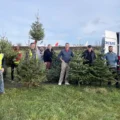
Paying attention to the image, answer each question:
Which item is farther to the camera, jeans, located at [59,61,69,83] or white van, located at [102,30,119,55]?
white van, located at [102,30,119,55]

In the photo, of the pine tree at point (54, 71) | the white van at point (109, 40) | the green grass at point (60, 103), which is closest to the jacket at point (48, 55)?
the pine tree at point (54, 71)

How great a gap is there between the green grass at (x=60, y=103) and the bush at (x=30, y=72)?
32 centimetres

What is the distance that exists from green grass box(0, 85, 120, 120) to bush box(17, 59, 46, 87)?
0.32 m

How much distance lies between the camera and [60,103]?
33.4 ft

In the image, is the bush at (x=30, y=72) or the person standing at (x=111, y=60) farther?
the person standing at (x=111, y=60)

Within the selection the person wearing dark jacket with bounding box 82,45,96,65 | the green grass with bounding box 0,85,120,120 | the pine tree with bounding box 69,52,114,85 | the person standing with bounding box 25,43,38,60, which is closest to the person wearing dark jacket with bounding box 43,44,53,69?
the person standing with bounding box 25,43,38,60

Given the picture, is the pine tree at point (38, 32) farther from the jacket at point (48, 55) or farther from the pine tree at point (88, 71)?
the pine tree at point (88, 71)

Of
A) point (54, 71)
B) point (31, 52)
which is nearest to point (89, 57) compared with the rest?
point (54, 71)

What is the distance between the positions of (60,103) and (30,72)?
93.3 inches

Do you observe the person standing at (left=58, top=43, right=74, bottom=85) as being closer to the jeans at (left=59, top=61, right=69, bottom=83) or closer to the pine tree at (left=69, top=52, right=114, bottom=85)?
the jeans at (left=59, top=61, right=69, bottom=83)

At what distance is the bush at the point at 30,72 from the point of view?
12094 millimetres

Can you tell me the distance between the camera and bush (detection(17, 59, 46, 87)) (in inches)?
476

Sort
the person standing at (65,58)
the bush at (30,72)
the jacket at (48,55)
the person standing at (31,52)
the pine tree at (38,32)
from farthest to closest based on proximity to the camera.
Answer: the pine tree at (38,32)
the jacket at (48,55)
the person standing at (65,58)
the person standing at (31,52)
the bush at (30,72)

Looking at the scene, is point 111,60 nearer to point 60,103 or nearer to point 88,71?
point 88,71
